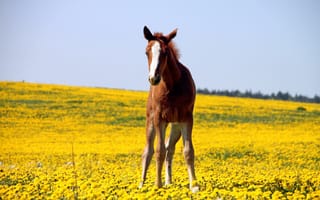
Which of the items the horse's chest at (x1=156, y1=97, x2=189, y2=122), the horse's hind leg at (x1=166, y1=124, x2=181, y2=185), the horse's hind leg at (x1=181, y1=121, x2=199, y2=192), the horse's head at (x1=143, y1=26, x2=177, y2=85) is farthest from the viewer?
the horse's hind leg at (x1=166, y1=124, x2=181, y2=185)

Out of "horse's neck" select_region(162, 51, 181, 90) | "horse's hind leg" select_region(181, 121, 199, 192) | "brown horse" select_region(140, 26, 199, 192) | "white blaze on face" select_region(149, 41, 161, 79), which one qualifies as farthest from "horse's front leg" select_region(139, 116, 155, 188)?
"white blaze on face" select_region(149, 41, 161, 79)

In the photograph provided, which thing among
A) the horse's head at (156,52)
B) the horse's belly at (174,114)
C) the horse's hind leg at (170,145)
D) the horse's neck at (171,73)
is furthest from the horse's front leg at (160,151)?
the horse's head at (156,52)

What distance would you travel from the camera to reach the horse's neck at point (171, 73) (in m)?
8.77

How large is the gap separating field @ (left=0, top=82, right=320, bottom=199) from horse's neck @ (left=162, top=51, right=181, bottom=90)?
1512 millimetres

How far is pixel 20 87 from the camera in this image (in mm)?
50969

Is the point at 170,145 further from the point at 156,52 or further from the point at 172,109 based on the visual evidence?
the point at 156,52

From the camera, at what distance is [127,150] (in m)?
21.6

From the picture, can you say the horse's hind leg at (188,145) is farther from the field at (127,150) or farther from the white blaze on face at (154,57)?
the white blaze on face at (154,57)

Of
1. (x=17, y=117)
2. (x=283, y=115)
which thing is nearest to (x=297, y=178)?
(x=17, y=117)

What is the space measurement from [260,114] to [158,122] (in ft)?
111

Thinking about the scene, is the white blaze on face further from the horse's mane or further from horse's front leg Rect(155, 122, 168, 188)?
horse's front leg Rect(155, 122, 168, 188)

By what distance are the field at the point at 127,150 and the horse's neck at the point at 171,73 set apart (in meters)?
1.51

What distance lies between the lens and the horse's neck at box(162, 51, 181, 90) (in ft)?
28.8

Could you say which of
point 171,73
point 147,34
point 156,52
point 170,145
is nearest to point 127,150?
point 170,145
